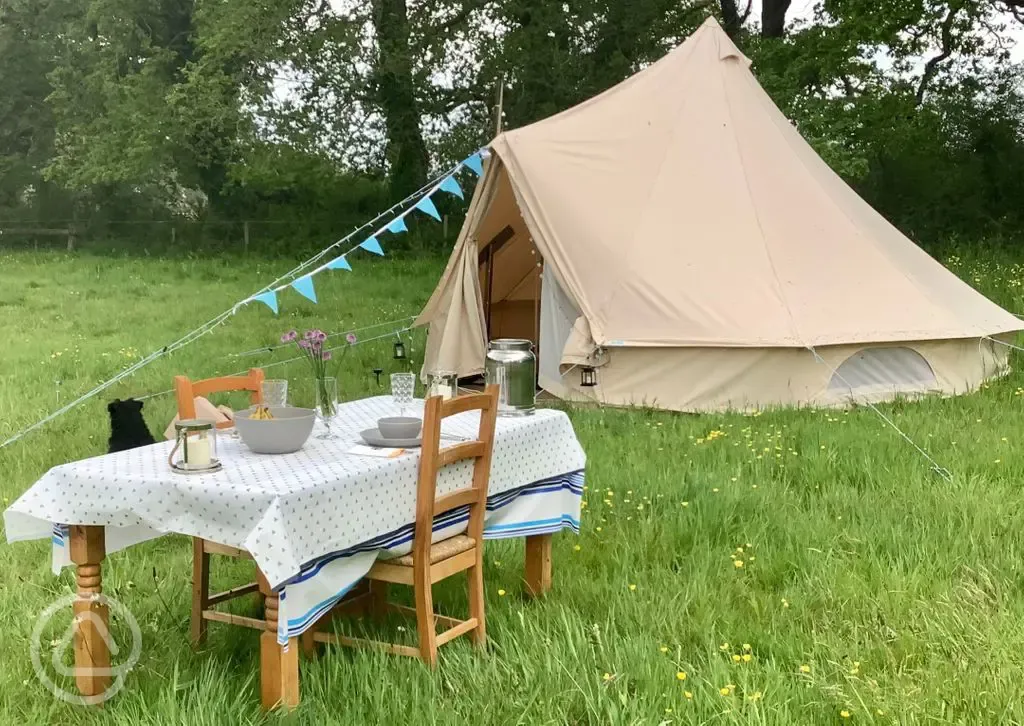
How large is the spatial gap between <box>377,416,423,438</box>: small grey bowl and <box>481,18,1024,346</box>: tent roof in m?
3.39

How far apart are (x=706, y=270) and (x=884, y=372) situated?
51.9 inches

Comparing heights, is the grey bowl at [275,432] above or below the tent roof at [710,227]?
below

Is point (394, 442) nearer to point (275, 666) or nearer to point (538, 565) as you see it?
point (275, 666)

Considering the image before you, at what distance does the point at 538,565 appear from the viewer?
10.5 ft

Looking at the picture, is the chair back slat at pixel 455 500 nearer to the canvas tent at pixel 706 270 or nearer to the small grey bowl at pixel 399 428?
the small grey bowl at pixel 399 428

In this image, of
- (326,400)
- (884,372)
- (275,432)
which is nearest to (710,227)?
(884,372)

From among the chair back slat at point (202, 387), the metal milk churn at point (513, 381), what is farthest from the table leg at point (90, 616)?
the metal milk churn at point (513, 381)

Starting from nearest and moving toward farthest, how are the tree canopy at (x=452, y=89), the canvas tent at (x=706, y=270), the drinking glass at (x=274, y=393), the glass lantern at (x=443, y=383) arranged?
the drinking glass at (x=274, y=393) → the glass lantern at (x=443, y=383) → the canvas tent at (x=706, y=270) → the tree canopy at (x=452, y=89)

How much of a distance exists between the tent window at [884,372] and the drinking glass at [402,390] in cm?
365

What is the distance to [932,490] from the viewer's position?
4.03 m

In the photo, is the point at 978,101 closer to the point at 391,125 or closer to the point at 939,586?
the point at 391,125

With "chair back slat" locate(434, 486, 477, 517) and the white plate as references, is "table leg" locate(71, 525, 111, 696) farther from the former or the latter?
"chair back slat" locate(434, 486, 477, 517)

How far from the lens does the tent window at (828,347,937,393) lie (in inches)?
236

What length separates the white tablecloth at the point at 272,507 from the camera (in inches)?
86.3
